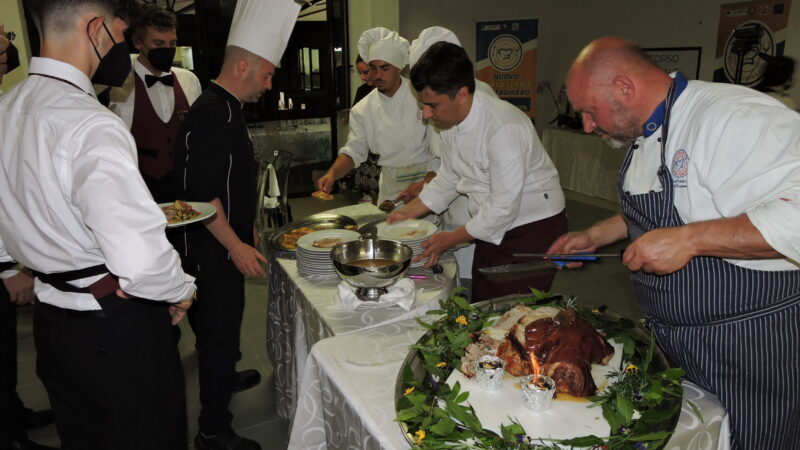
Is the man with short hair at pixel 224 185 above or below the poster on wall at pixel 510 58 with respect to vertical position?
below

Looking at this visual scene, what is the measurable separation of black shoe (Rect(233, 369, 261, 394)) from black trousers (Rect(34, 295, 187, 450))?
1.08 meters

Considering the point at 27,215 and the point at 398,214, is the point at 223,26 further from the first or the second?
the point at 27,215

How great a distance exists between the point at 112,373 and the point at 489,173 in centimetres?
136

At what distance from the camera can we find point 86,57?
3.94 feet

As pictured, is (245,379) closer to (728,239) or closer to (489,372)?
(489,372)

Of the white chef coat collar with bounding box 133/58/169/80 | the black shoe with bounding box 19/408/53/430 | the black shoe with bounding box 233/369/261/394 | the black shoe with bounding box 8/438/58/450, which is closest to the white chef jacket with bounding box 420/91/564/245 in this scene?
the black shoe with bounding box 233/369/261/394

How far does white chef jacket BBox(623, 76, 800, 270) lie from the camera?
98 cm

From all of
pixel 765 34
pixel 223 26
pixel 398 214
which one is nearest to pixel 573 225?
pixel 765 34

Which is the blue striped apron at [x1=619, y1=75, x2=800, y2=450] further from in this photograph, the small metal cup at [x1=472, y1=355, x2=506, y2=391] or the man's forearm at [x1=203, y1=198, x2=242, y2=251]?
the man's forearm at [x1=203, y1=198, x2=242, y2=251]

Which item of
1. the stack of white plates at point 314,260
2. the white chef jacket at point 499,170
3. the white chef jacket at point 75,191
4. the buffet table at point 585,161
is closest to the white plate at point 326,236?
the stack of white plates at point 314,260

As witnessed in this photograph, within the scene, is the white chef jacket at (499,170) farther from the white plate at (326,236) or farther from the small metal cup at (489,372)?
the small metal cup at (489,372)

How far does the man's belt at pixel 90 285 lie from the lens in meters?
1.22

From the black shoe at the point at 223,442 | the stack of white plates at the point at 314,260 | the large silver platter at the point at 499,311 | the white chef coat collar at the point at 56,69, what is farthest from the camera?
the black shoe at the point at 223,442

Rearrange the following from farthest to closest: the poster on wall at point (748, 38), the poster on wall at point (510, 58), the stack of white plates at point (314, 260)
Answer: the poster on wall at point (510, 58)
the poster on wall at point (748, 38)
the stack of white plates at point (314, 260)
